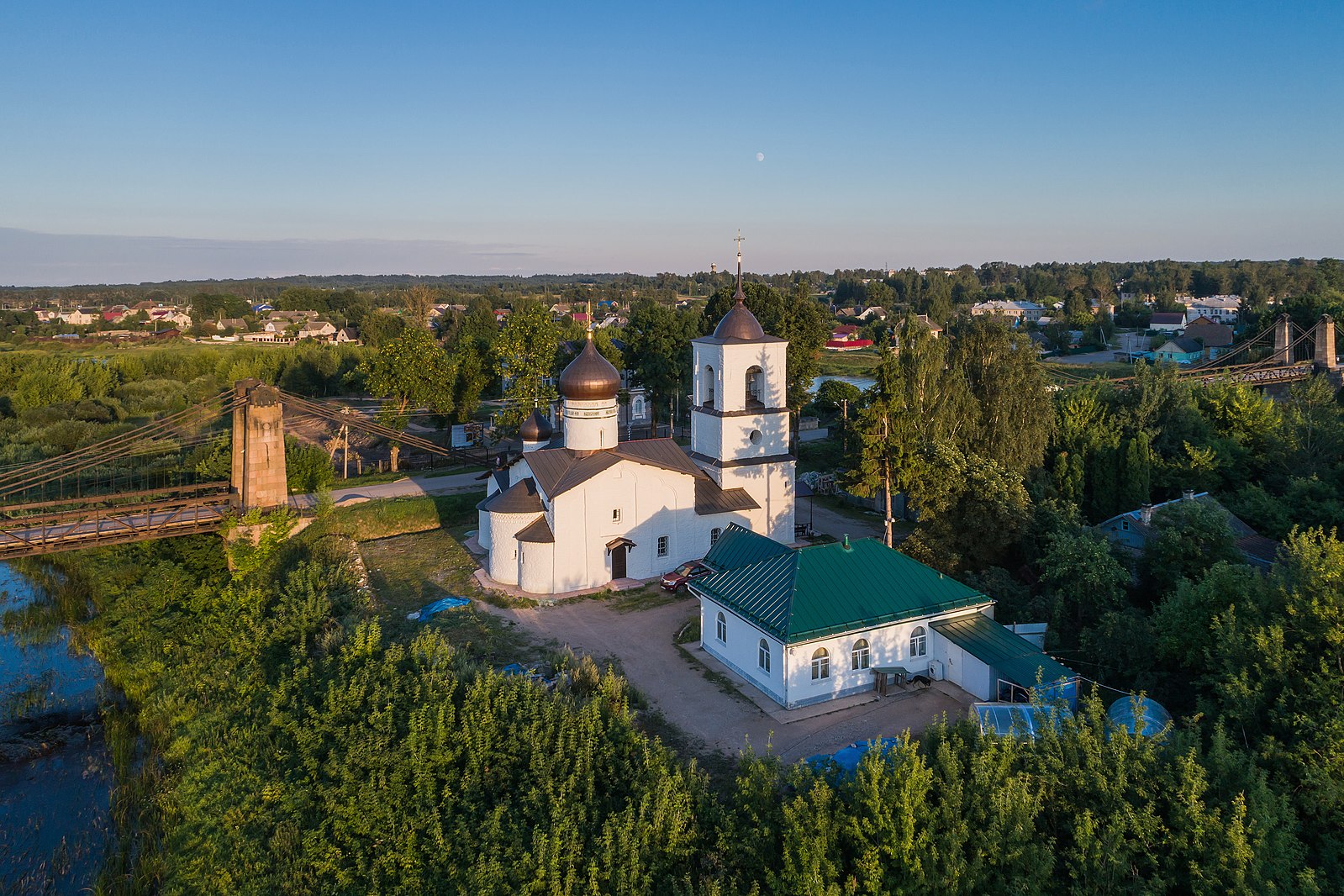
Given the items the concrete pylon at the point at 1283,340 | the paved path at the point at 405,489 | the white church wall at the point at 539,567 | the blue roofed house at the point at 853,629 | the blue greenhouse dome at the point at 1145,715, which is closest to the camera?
the blue greenhouse dome at the point at 1145,715

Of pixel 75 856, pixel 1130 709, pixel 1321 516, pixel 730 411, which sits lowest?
pixel 75 856

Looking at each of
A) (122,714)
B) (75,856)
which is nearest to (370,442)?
(122,714)

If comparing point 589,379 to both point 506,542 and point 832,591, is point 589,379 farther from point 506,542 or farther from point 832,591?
point 832,591

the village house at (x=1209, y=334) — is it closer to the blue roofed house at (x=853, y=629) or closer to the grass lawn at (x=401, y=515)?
the blue roofed house at (x=853, y=629)

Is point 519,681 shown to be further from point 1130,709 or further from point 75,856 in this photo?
point 1130,709

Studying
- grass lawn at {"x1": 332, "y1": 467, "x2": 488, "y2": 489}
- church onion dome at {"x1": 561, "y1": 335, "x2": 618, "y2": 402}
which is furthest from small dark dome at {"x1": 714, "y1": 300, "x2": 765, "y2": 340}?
grass lawn at {"x1": 332, "y1": 467, "x2": 488, "y2": 489}

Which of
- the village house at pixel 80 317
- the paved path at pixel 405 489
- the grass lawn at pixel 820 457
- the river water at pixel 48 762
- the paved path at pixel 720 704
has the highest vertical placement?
the village house at pixel 80 317

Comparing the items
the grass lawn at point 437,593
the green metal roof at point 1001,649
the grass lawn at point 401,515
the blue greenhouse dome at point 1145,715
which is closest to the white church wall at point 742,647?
the green metal roof at point 1001,649
